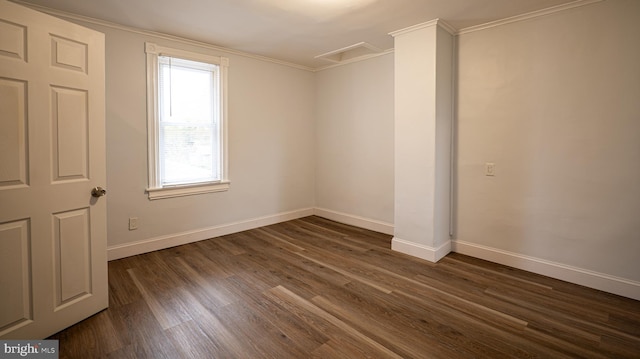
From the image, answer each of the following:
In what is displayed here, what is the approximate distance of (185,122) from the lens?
3896 millimetres

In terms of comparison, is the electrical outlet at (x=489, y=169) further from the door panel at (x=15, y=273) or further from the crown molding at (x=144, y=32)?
the door panel at (x=15, y=273)

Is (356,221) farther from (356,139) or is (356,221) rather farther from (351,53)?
(351,53)

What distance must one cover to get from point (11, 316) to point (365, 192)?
3.89 metres

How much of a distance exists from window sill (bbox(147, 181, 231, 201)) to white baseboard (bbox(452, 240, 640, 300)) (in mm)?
3104

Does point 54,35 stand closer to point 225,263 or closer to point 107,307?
point 107,307

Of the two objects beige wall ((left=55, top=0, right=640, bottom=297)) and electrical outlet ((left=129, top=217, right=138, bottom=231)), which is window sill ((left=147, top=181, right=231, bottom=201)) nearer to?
beige wall ((left=55, top=0, right=640, bottom=297))

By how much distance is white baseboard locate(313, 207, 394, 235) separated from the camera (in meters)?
4.50

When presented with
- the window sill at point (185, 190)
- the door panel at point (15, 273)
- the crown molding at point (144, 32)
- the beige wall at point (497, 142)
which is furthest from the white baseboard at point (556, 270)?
the door panel at point (15, 273)

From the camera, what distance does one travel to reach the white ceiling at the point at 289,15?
283cm

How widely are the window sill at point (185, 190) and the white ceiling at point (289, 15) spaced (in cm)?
183

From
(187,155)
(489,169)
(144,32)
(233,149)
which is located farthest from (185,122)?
(489,169)

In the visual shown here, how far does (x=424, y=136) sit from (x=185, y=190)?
298 cm

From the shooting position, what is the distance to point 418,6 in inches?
114

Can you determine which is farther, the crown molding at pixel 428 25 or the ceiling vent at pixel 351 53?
the ceiling vent at pixel 351 53
